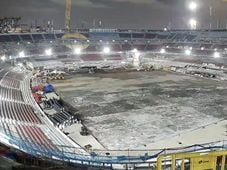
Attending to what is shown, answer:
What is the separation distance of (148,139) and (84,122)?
869 centimetres

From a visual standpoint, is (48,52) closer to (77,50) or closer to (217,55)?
(77,50)

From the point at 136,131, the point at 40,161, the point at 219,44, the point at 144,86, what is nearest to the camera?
the point at 40,161

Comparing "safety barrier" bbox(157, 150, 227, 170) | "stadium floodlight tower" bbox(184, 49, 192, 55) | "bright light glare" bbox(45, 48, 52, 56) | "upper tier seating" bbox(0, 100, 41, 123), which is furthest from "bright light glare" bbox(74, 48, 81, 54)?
"safety barrier" bbox(157, 150, 227, 170)

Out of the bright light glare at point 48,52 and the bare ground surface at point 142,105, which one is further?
the bright light glare at point 48,52

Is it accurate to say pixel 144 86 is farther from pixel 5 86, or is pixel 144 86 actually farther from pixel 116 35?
pixel 116 35

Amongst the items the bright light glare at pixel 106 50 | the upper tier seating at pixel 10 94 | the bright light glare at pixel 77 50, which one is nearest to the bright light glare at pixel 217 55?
the bright light glare at pixel 106 50

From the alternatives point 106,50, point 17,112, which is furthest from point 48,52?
point 17,112

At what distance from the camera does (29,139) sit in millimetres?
26141

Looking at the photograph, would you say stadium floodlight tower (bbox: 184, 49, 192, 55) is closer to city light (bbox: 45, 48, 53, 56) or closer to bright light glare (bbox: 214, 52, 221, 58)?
bright light glare (bbox: 214, 52, 221, 58)

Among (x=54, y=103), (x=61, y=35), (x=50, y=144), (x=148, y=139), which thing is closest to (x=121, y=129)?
(x=148, y=139)

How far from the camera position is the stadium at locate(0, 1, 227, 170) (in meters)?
19.8

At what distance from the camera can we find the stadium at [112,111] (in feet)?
64.8

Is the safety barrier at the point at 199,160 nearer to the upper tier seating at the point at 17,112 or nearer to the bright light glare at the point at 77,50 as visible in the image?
the upper tier seating at the point at 17,112

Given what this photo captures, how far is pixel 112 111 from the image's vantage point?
3838 cm
